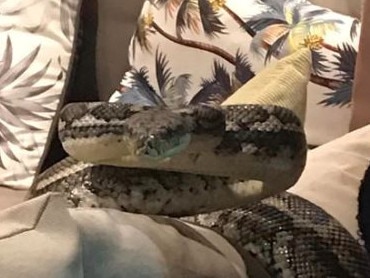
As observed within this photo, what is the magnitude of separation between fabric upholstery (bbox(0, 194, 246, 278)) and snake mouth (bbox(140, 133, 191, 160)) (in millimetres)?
104

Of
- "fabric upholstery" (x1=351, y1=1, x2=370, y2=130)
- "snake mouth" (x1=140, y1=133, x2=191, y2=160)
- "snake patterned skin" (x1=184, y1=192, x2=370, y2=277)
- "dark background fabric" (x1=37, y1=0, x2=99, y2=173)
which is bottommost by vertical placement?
"dark background fabric" (x1=37, y1=0, x2=99, y2=173)

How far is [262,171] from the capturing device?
0.93 m

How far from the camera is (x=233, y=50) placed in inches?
Answer: 70.1

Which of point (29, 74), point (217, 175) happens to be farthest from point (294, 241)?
point (29, 74)

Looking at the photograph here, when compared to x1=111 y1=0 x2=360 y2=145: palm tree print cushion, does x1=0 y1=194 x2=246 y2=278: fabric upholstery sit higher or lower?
higher

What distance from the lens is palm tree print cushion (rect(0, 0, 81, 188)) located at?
1.92 m

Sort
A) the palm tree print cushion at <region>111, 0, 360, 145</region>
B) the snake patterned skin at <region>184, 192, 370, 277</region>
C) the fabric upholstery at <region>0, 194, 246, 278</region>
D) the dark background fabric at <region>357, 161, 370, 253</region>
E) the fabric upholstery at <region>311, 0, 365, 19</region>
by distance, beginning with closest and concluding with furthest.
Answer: the fabric upholstery at <region>0, 194, 246, 278</region> < the snake patterned skin at <region>184, 192, 370, 277</region> < the dark background fabric at <region>357, 161, 370, 253</region> < the palm tree print cushion at <region>111, 0, 360, 145</region> < the fabric upholstery at <region>311, 0, 365, 19</region>

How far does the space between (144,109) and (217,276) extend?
0.28 m

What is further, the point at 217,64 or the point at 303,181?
the point at 217,64

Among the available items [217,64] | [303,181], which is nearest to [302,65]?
[303,181]

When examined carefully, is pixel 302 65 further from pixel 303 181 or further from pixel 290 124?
pixel 290 124

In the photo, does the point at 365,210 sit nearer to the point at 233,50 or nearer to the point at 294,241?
the point at 294,241

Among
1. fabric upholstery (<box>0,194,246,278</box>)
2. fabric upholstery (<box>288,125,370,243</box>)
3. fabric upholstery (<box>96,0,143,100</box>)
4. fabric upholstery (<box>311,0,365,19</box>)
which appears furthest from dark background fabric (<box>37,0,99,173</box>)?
fabric upholstery (<box>0,194,246,278</box>)

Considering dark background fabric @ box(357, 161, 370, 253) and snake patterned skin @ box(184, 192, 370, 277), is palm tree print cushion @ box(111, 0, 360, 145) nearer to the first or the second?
dark background fabric @ box(357, 161, 370, 253)
